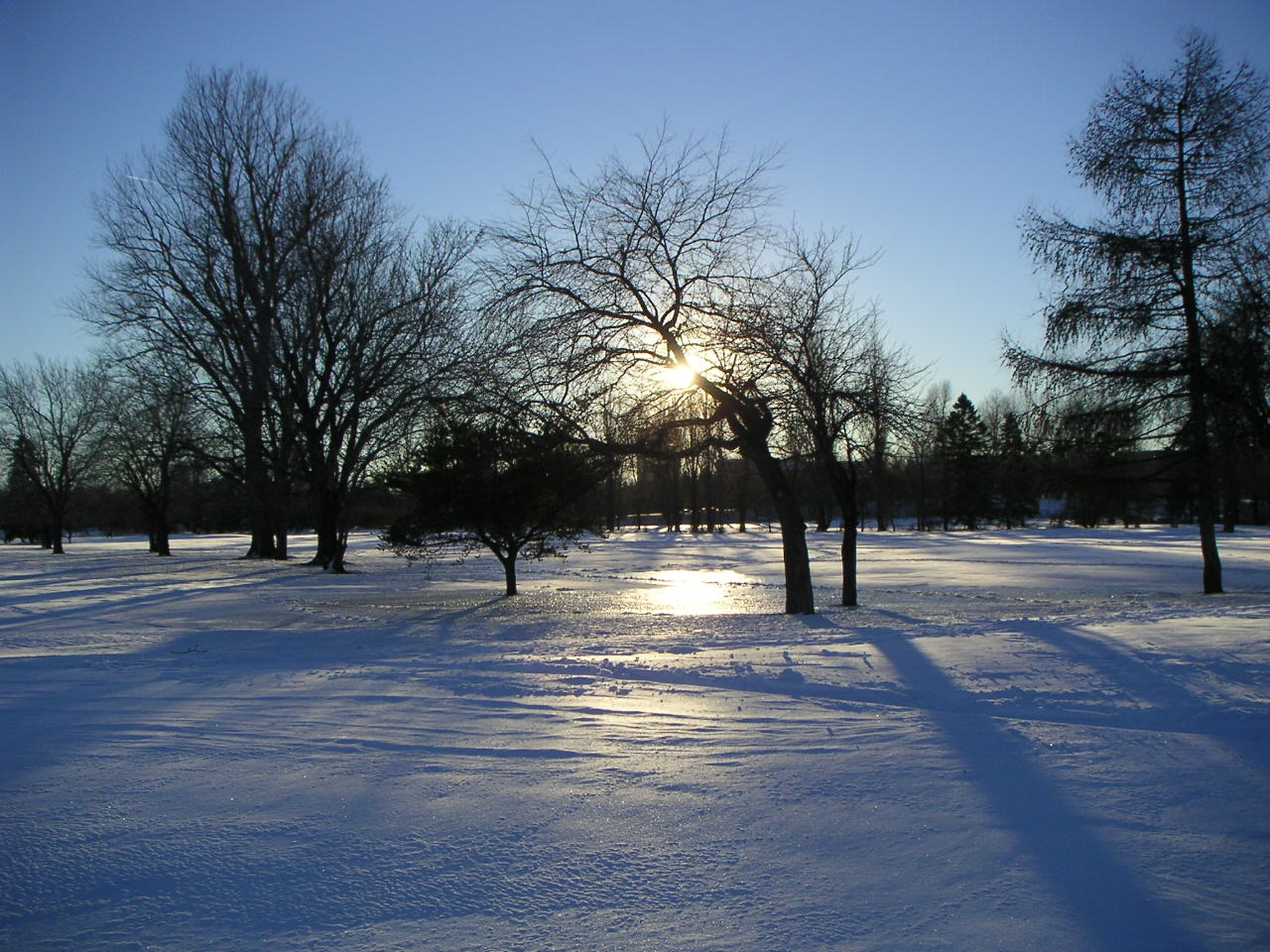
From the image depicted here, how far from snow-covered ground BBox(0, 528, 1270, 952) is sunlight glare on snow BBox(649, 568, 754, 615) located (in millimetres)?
6396

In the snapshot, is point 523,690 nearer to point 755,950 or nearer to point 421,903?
point 421,903

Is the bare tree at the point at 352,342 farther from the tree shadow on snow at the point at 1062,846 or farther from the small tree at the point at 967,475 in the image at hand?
the small tree at the point at 967,475

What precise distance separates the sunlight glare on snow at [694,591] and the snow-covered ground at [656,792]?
Result: 6.40 m

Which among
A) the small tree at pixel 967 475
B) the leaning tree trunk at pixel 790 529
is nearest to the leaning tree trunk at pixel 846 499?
the leaning tree trunk at pixel 790 529

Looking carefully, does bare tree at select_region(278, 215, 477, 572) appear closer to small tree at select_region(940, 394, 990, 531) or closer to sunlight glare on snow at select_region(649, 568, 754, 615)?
sunlight glare on snow at select_region(649, 568, 754, 615)

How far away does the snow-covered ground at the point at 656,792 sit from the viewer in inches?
139

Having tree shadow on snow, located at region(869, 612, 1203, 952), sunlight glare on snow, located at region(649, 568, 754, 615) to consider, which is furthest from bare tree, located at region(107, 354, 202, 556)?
tree shadow on snow, located at region(869, 612, 1203, 952)

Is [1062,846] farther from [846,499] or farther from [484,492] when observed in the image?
[484,492]

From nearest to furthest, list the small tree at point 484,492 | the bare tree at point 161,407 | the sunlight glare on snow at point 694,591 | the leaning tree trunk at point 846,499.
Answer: the leaning tree trunk at point 846,499
the sunlight glare on snow at point 694,591
the small tree at point 484,492
the bare tree at point 161,407

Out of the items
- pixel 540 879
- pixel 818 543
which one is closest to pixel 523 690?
pixel 540 879

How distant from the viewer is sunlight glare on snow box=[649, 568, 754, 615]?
17.3m

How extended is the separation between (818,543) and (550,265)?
134ft

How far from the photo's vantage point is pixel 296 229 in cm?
2984

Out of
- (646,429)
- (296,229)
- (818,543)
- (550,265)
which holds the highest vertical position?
(296,229)
